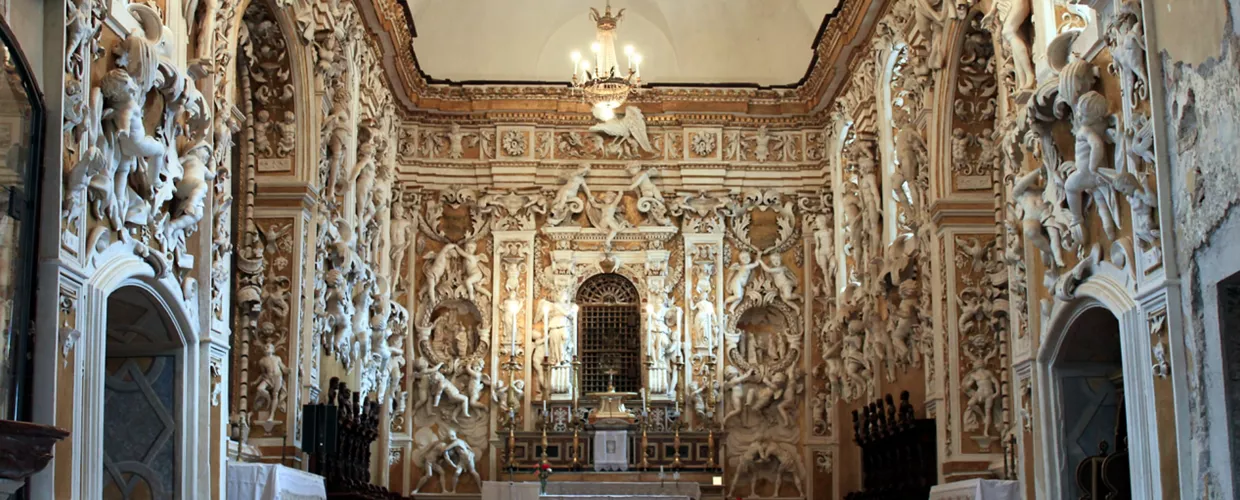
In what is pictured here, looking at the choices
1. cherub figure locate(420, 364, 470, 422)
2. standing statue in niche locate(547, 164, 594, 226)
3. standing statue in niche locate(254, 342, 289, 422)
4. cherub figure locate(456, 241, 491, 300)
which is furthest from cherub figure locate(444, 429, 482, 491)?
standing statue in niche locate(254, 342, 289, 422)

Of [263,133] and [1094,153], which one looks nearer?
[1094,153]

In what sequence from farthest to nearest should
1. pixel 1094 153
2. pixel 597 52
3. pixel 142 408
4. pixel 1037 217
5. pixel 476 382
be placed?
pixel 476 382, pixel 597 52, pixel 1037 217, pixel 142 408, pixel 1094 153

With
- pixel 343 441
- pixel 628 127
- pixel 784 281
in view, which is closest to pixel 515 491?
pixel 343 441

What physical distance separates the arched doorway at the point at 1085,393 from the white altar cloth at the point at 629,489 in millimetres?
7171

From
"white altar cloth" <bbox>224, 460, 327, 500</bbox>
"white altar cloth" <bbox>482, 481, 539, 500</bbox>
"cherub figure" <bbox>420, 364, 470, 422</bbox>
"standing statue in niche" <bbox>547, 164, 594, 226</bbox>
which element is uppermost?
"standing statue in niche" <bbox>547, 164, 594, 226</bbox>

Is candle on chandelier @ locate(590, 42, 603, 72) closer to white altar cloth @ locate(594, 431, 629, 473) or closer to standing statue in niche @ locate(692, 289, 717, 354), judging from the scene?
standing statue in niche @ locate(692, 289, 717, 354)

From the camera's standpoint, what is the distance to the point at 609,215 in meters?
22.2

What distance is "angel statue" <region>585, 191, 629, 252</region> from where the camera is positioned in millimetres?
22156

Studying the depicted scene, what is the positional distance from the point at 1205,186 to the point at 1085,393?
3463mm

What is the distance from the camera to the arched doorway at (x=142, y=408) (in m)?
10.7

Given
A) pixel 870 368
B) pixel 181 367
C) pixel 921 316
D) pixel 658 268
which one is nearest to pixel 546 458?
pixel 658 268

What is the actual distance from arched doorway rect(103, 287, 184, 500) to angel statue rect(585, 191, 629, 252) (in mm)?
11753

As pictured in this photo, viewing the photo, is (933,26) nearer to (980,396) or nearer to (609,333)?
(980,396)

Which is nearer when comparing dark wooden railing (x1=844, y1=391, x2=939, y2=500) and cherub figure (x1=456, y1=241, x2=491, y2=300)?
dark wooden railing (x1=844, y1=391, x2=939, y2=500)
